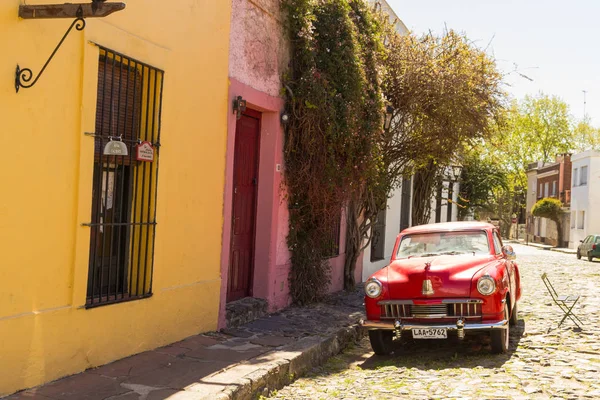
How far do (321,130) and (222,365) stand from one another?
4669 millimetres

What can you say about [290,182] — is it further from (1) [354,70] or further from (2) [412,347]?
(2) [412,347]

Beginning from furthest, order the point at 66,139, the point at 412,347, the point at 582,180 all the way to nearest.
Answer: the point at 582,180 → the point at 412,347 → the point at 66,139

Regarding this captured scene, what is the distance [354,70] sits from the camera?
34.2 feet

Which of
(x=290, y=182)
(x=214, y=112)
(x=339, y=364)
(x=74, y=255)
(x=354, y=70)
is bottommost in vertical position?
(x=339, y=364)

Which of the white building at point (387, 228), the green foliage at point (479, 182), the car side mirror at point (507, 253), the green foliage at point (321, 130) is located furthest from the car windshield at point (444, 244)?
the green foliage at point (479, 182)

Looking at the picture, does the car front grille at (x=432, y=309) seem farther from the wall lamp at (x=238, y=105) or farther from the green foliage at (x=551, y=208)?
the green foliage at (x=551, y=208)

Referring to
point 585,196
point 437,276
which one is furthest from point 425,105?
point 585,196

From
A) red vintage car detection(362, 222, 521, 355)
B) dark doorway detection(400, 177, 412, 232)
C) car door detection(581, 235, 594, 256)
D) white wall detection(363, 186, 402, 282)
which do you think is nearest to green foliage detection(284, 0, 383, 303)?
red vintage car detection(362, 222, 521, 355)

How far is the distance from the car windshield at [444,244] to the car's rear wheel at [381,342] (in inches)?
45.9

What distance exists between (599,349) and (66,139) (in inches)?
251

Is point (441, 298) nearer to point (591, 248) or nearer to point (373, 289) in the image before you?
point (373, 289)

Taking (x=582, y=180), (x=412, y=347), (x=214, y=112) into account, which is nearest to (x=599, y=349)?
(x=412, y=347)

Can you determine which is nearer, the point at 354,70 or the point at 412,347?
the point at 412,347

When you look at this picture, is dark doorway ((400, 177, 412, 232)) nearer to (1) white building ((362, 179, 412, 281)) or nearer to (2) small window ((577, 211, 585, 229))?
(1) white building ((362, 179, 412, 281))
